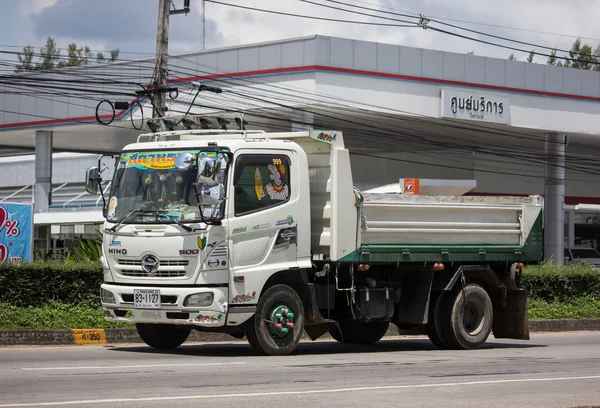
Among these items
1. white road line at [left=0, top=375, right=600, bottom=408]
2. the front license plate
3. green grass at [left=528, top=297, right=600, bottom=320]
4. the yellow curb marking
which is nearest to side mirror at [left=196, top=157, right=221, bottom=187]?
the front license plate

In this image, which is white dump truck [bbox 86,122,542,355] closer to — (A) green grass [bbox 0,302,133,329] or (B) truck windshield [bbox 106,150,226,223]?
(B) truck windshield [bbox 106,150,226,223]

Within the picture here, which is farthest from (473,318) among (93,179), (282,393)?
(282,393)

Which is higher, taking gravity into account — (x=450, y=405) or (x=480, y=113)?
A: (x=480, y=113)

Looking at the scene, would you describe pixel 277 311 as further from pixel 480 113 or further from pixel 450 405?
pixel 480 113

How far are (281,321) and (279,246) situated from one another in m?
0.99

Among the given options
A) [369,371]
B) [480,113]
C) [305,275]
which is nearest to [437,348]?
[305,275]

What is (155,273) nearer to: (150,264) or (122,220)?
(150,264)

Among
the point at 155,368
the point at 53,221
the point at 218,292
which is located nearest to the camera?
the point at 155,368

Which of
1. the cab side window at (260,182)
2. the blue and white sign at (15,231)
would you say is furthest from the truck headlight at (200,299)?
the blue and white sign at (15,231)

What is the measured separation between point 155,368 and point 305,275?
10.2ft

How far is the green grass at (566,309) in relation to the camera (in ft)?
71.4

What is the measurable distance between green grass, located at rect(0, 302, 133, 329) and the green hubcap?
3.92 m

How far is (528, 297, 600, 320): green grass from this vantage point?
21767 mm

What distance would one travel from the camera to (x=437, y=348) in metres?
16.3
